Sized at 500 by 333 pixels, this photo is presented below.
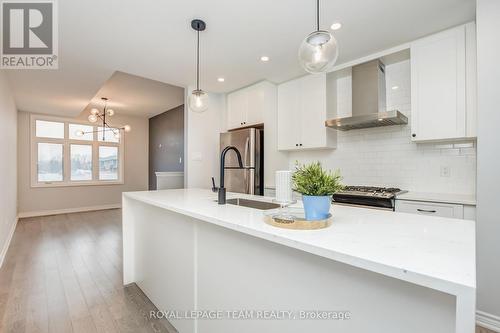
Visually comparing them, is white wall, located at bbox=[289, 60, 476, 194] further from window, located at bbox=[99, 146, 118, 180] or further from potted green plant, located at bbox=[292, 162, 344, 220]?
window, located at bbox=[99, 146, 118, 180]

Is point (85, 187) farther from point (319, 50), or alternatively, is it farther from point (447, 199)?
point (447, 199)

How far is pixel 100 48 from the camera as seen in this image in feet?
8.49

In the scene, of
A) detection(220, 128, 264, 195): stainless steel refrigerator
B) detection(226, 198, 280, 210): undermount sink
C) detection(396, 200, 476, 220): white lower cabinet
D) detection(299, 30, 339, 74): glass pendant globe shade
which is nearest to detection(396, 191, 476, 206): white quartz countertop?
detection(396, 200, 476, 220): white lower cabinet

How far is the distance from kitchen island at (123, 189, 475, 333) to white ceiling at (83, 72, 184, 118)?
323 cm

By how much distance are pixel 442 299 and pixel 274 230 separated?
21.5 inches

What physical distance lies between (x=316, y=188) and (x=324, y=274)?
356mm

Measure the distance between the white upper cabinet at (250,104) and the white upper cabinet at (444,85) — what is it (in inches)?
72.1

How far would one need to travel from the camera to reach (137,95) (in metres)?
4.99

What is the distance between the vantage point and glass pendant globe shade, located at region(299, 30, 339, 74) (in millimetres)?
1426

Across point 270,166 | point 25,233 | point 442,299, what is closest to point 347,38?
point 270,166

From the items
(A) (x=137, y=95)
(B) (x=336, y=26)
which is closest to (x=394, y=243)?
(B) (x=336, y=26)

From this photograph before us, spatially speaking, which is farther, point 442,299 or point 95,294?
point 95,294

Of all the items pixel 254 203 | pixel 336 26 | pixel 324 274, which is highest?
pixel 336 26

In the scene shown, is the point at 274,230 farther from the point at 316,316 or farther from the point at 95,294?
the point at 95,294
